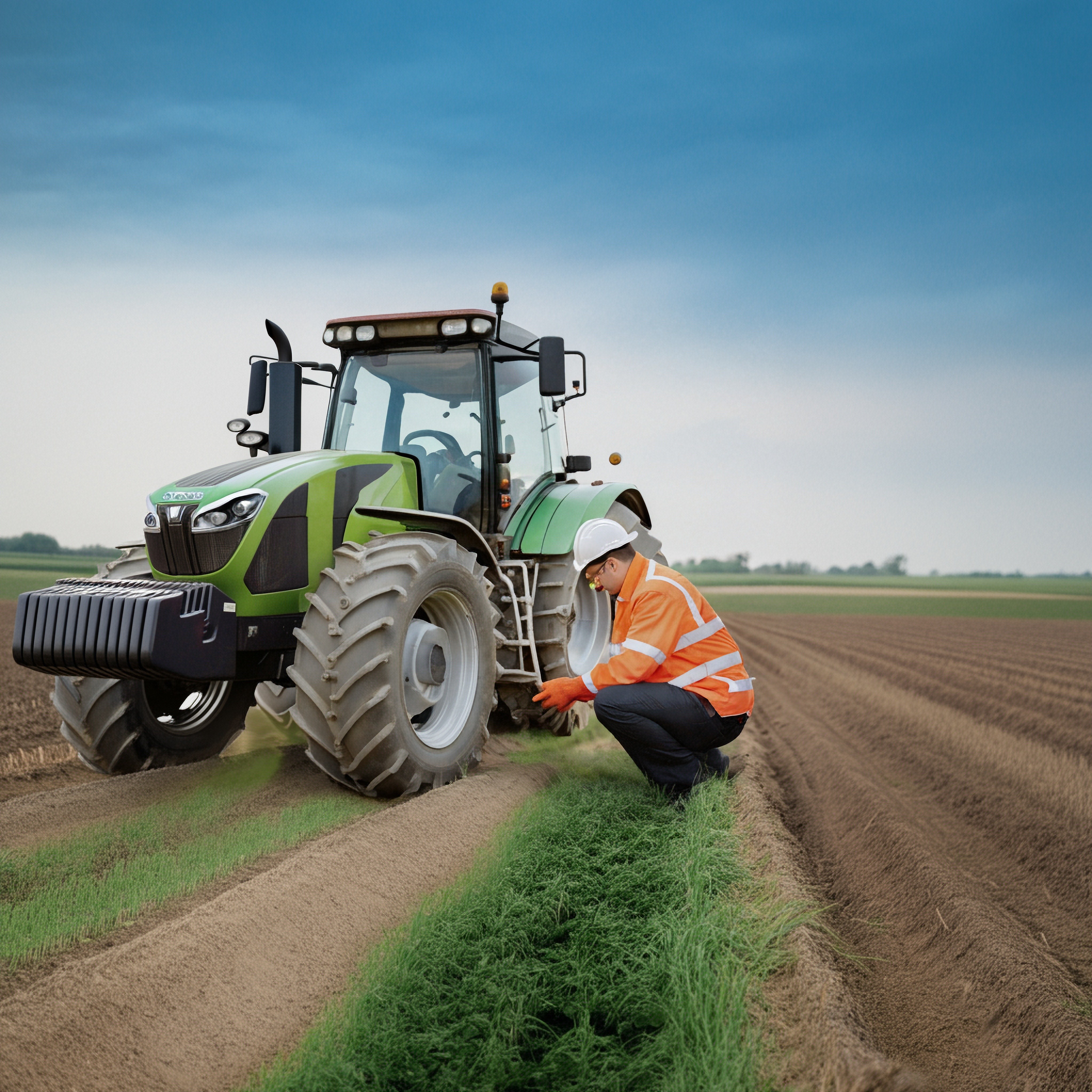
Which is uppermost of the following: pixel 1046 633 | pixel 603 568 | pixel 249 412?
pixel 249 412

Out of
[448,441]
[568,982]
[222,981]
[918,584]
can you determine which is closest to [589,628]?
[448,441]

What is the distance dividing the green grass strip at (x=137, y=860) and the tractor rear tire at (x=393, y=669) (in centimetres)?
33

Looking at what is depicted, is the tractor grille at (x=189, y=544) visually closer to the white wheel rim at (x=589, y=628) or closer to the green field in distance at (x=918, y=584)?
the white wheel rim at (x=589, y=628)

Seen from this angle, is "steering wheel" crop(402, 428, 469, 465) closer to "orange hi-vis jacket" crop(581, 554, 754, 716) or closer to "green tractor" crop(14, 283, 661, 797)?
"green tractor" crop(14, 283, 661, 797)

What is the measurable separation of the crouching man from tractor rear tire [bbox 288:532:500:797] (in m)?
0.68

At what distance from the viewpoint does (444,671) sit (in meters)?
4.90

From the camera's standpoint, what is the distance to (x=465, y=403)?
5809 mm

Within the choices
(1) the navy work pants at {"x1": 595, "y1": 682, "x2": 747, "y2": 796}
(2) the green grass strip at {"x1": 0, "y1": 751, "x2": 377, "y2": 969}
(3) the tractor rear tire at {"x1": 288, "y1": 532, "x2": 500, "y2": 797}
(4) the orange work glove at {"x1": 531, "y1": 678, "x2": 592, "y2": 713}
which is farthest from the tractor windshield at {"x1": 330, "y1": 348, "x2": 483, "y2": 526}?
(2) the green grass strip at {"x1": 0, "y1": 751, "x2": 377, "y2": 969}

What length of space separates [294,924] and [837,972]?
1746 millimetres

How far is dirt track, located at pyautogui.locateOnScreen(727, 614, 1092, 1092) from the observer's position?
9.01ft

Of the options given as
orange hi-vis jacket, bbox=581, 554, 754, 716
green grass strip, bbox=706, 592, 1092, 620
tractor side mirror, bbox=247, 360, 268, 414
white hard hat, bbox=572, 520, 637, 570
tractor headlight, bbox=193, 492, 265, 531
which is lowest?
green grass strip, bbox=706, 592, 1092, 620

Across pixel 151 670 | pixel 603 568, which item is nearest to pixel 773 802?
pixel 603 568

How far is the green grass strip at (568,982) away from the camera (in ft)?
7.61

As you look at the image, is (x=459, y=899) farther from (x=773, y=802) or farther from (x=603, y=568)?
(x=773, y=802)
